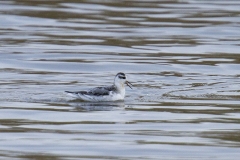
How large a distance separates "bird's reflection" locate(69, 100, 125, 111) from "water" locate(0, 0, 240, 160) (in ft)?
0.08

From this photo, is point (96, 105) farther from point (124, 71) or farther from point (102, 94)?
point (124, 71)

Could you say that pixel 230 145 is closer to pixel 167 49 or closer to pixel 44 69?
pixel 44 69

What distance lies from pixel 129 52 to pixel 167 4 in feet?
36.3

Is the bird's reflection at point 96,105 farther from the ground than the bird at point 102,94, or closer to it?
closer to it

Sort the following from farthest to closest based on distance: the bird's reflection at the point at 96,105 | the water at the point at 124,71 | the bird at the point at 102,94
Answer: the bird at the point at 102,94
the bird's reflection at the point at 96,105
the water at the point at 124,71

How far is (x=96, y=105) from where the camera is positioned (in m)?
19.6

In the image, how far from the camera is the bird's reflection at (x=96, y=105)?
18984 mm

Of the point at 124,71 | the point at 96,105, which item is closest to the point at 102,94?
the point at 96,105

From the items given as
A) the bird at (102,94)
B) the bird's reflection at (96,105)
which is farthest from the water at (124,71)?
the bird at (102,94)

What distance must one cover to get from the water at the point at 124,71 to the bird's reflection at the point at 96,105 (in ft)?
0.08

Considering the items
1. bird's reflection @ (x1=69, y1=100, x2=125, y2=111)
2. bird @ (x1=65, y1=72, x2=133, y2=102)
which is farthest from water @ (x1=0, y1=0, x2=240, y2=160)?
bird @ (x1=65, y1=72, x2=133, y2=102)

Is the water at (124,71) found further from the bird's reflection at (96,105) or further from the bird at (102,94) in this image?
the bird at (102,94)

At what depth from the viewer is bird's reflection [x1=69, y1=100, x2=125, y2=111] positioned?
62.3 ft

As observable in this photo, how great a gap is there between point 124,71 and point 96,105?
5293 millimetres
